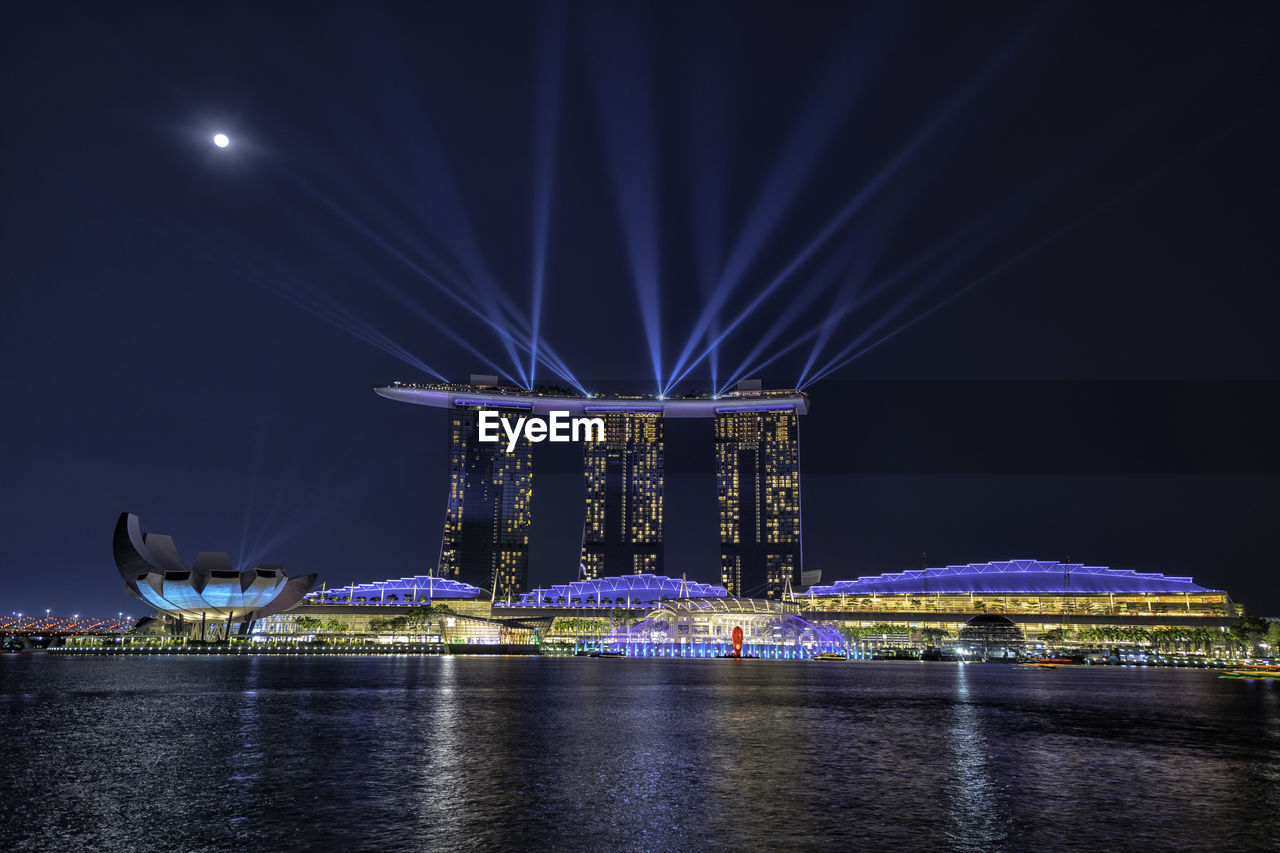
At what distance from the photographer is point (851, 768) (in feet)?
83.7

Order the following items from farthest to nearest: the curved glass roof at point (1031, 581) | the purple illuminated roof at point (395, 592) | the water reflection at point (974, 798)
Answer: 1. the purple illuminated roof at point (395, 592)
2. the curved glass roof at point (1031, 581)
3. the water reflection at point (974, 798)

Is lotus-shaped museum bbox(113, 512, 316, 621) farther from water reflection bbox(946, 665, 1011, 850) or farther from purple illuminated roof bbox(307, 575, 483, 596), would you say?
water reflection bbox(946, 665, 1011, 850)

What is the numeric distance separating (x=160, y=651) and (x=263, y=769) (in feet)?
374

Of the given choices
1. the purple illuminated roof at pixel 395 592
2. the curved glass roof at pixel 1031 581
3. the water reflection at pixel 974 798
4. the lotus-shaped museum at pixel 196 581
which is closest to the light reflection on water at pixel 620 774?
the water reflection at pixel 974 798

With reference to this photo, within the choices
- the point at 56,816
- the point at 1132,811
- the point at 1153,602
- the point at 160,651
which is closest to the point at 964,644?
the point at 1153,602

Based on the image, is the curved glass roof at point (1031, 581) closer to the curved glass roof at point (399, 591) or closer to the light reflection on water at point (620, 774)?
the curved glass roof at point (399, 591)

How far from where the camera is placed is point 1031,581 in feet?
536

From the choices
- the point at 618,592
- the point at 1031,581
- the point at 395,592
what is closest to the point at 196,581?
the point at 395,592

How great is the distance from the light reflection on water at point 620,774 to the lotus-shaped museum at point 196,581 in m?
75.6

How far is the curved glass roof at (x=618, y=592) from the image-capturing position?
184038mm

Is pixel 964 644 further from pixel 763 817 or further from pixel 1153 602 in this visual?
pixel 763 817

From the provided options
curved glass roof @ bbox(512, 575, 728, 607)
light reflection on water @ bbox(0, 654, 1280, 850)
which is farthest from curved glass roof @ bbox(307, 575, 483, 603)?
light reflection on water @ bbox(0, 654, 1280, 850)

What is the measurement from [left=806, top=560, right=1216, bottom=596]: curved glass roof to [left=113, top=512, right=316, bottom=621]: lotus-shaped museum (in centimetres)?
11759

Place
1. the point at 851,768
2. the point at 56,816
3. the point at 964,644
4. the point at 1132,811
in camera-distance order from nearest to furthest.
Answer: the point at 56,816 < the point at 1132,811 < the point at 851,768 < the point at 964,644
